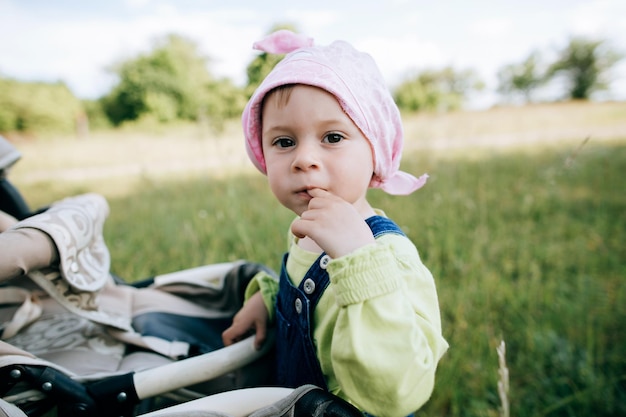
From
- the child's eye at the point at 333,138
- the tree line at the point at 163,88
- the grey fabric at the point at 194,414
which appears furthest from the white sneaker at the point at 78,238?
the tree line at the point at 163,88

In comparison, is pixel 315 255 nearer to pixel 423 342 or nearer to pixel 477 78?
pixel 423 342

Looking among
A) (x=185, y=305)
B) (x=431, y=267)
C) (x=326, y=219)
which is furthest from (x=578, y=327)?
(x=185, y=305)

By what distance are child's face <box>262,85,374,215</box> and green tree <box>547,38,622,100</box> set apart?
29.4 metres

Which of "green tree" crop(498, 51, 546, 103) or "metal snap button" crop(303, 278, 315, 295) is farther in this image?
"green tree" crop(498, 51, 546, 103)

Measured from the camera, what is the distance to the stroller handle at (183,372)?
106 cm

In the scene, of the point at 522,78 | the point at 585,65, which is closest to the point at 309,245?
the point at 585,65

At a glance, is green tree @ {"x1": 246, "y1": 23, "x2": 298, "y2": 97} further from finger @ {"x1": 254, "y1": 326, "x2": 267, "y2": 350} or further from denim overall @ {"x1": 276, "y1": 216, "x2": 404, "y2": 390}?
finger @ {"x1": 254, "y1": 326, "x2": 267, "y2": 350}

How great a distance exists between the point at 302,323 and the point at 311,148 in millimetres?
468

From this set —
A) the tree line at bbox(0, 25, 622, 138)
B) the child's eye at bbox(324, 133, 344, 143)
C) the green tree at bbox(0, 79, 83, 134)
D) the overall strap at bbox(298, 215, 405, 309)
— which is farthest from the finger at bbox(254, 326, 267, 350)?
the green tree at bbox(0, 79, 83, 134)

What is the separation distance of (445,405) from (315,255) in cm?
104

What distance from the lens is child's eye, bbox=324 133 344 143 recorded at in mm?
1051

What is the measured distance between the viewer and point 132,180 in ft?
23.2

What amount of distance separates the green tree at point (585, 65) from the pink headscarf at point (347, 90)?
2913cm

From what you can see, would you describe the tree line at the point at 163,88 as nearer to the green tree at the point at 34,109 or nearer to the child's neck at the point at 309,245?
the green tree at the point at 34,109
